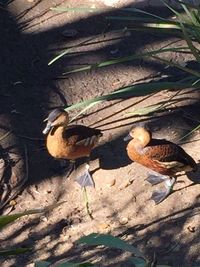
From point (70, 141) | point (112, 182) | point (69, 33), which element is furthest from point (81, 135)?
point (69, 33)

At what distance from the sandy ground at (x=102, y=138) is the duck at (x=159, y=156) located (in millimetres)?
137

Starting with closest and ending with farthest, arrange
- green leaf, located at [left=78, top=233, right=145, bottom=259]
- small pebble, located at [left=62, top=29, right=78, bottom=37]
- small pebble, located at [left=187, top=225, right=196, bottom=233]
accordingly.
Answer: green leaf, located at [left=78, top=233, right=145, bottom=259], small pebble, located at [left=187, top=225, right=196, bottom=233], small pebble, located at [left=62, top=29, right=78, bottom=37]

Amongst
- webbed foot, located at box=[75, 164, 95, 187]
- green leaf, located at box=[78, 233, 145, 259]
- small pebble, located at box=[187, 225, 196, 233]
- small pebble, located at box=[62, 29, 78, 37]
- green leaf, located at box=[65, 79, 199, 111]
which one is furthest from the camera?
small pebble, located at box=[62, 29, 78, 37]

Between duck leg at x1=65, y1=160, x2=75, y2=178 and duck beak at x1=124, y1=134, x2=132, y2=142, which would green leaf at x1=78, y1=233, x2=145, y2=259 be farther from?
duck leg at x1=65, y1=160, x2=75, y2=178

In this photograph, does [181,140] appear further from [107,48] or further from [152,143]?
[107,48]

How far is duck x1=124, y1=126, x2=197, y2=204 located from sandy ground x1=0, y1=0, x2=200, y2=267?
14cm

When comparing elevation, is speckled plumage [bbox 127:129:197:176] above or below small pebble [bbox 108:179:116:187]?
above

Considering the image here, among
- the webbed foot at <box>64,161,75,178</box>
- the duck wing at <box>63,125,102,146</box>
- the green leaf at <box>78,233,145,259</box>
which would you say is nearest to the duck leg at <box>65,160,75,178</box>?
the webbed foot at <box>64,161,75,178</box>

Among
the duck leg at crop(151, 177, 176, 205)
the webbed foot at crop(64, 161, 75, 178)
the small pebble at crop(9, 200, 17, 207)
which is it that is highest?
the webbed foot at crop(64, 161, 75, 178)

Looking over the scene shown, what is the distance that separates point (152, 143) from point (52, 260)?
3.47 ft

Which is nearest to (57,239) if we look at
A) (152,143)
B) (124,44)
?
(152,143)

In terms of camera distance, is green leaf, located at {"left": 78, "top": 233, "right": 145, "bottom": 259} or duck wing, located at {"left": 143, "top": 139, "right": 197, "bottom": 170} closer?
green leaf, located at {"left": 78, "top": 233, "right": 145, "bottom": 259}

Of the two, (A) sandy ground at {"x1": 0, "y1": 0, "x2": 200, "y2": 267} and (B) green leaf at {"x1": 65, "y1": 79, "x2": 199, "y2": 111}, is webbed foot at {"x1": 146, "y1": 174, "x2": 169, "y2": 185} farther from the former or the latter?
(B) green leaf at {"x1": 65, "y1": 79, "x2": 199, "y2": 111}

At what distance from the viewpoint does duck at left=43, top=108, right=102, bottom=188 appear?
5.27 meters
